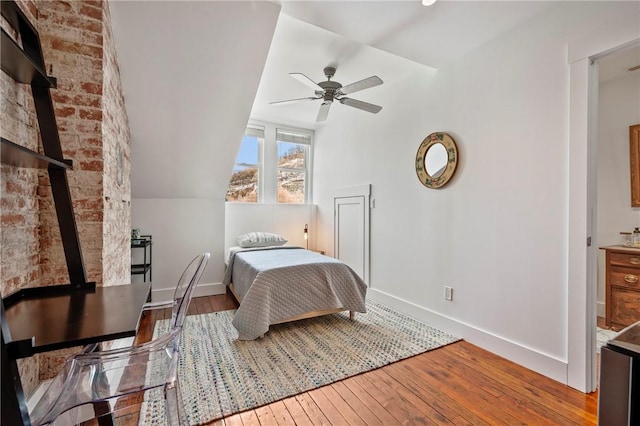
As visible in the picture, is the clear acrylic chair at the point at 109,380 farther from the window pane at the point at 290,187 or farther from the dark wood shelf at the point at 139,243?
the window pane at the point at 290,187

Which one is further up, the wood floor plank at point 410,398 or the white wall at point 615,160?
the white wall at point 615,160

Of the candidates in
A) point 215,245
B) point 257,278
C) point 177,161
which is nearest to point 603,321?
point 257,278

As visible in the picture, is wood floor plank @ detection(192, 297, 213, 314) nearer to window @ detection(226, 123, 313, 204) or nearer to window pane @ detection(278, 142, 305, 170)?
window @ detection(226, 123, 313, 204)

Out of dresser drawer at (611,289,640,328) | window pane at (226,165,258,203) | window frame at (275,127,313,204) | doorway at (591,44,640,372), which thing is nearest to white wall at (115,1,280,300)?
window pane at (226,165,258,203)

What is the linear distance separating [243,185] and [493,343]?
3.87 meters

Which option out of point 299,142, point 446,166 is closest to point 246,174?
point 299,142

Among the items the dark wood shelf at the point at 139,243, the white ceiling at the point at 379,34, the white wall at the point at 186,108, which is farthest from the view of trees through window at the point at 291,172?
the dark wood shelf at the point at 139,243

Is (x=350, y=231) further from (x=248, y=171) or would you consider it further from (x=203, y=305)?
(x=203, y=305)

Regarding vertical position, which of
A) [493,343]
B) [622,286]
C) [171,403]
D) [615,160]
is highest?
[615,160]

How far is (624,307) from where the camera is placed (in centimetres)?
269

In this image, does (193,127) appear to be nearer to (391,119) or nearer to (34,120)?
(34,120)

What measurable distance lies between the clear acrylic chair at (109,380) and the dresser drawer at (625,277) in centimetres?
362

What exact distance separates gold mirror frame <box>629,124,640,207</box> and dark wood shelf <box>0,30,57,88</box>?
4.42 metres

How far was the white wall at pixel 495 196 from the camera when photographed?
202 cm
